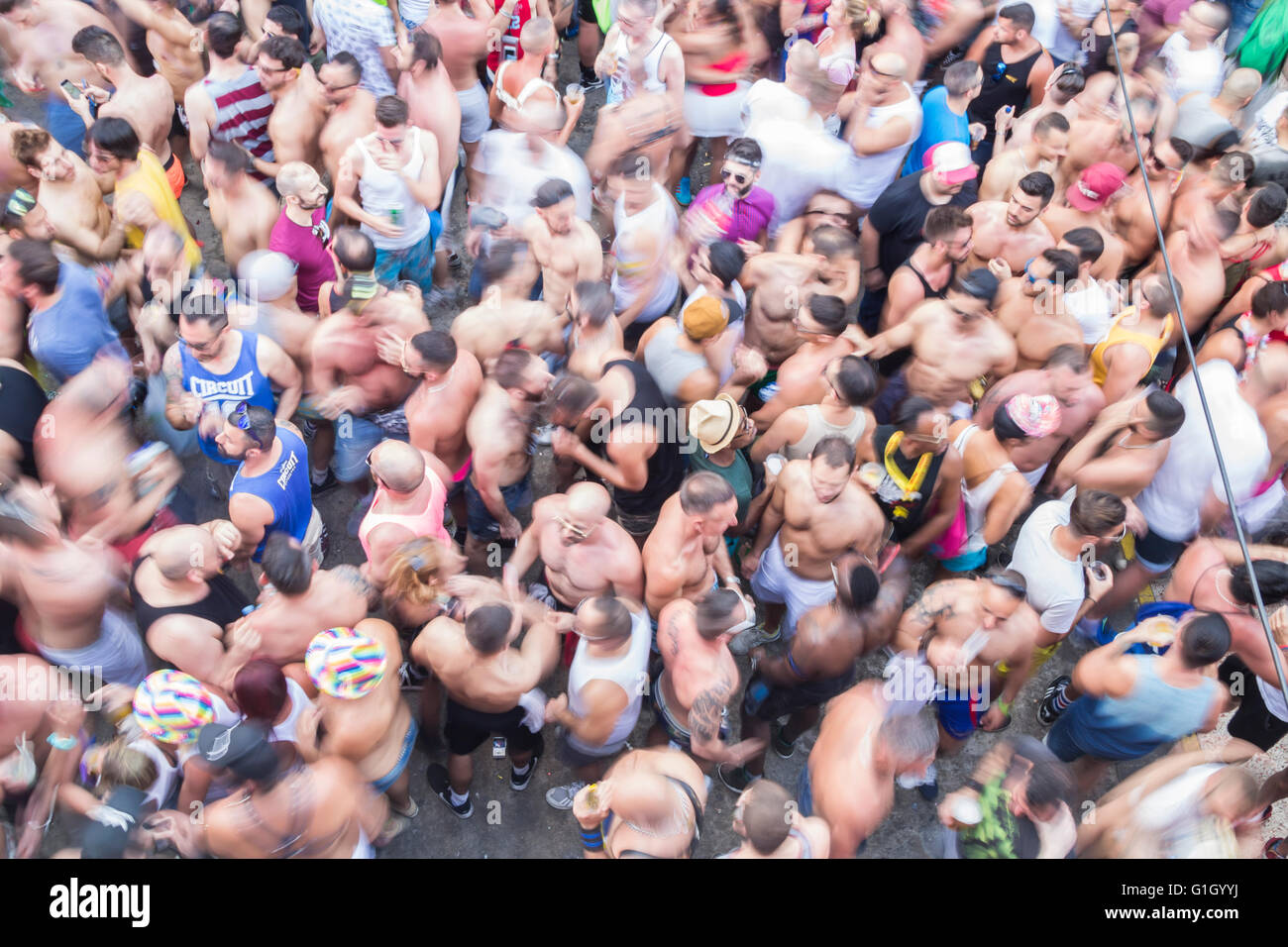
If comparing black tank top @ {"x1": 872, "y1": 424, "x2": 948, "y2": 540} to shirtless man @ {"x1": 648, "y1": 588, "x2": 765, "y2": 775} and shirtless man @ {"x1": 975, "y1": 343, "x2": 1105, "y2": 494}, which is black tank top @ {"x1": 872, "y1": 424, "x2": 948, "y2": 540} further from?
shirtless man @ {"x1": 648, "y1": 588, "x2": 765, "y2": 775}

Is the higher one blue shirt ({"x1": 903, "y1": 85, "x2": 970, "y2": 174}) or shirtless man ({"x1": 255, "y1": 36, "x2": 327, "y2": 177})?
→ blue shirt ({"x1": 903, "y1": 85, "x2": 970, "y2": 174})

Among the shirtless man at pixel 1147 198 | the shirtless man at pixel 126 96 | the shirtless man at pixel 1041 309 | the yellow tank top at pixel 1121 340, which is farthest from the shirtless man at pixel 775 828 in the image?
the shirtless man at pixel 126 96

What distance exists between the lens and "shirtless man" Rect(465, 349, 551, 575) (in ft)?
13.4

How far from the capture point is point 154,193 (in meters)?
4.91

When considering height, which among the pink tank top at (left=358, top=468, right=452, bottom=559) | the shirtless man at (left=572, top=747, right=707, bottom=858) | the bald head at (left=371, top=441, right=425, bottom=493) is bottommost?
the shirtless man at (left=572, top=747, right=707, bottom=858)

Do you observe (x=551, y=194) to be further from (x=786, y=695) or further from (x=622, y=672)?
(x=786, y=695)

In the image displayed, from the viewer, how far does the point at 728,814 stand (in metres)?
4.22

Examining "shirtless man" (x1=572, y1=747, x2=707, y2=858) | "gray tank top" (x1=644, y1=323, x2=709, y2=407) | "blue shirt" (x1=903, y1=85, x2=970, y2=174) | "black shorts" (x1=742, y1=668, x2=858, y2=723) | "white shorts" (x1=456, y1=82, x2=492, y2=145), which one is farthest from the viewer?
"white shorts" (x1=456, y1=82, x2=492, y2=145)

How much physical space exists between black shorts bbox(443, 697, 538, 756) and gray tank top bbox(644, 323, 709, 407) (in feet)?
5.41

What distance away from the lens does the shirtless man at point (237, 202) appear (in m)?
4.73

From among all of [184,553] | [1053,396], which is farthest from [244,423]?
[1053,396]

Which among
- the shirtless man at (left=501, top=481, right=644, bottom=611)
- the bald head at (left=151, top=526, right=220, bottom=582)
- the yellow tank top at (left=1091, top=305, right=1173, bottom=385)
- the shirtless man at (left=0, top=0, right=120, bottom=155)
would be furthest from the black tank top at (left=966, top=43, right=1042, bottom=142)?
the shirtless man at (left=0, top=0, right=120, bottom=155)

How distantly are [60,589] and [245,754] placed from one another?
4.13 feet
